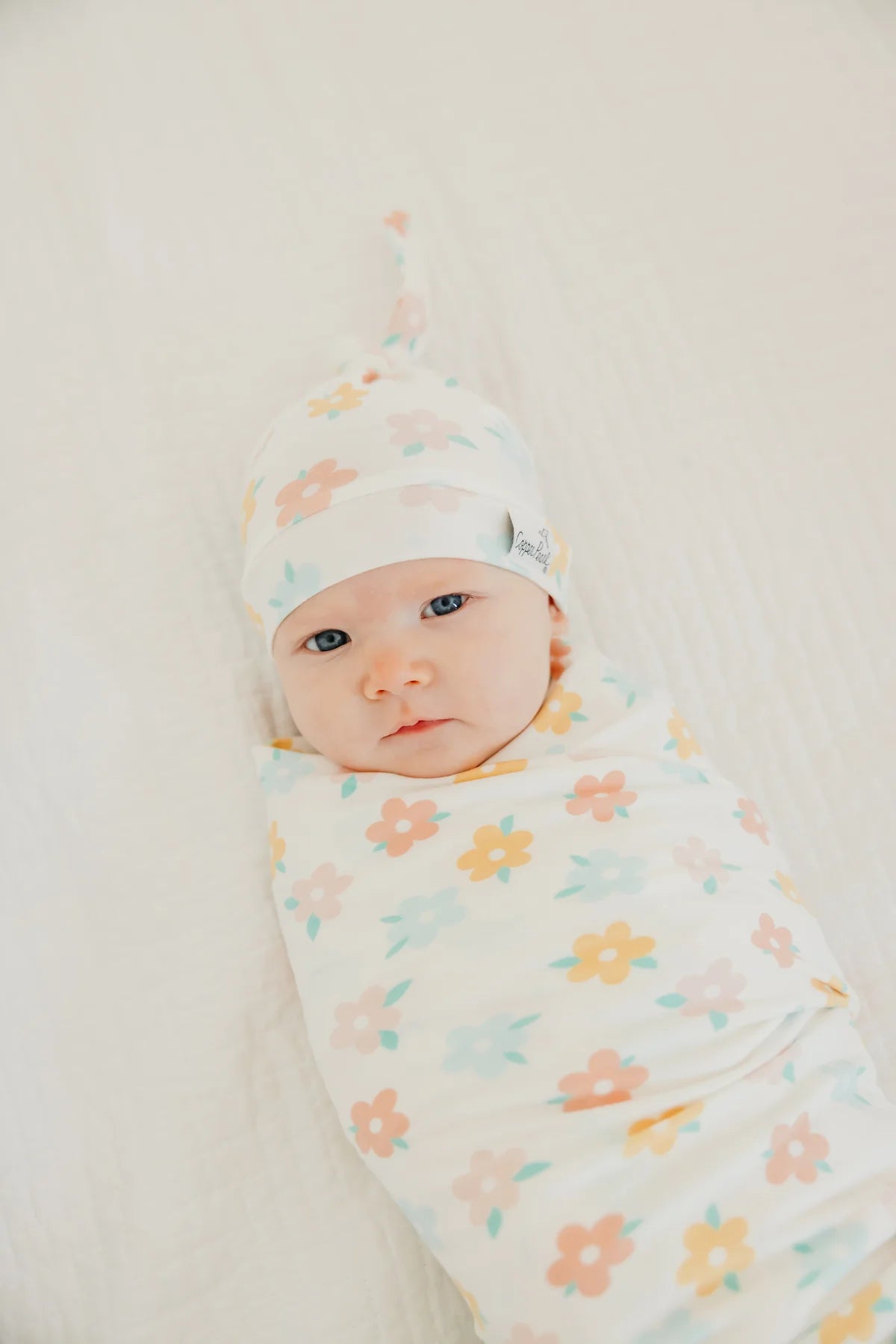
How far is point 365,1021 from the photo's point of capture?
983 millimetres

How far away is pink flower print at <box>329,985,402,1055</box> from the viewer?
0.97 metres

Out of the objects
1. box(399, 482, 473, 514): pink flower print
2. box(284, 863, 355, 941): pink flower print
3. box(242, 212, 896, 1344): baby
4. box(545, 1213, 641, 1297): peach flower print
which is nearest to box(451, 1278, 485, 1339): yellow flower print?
box(242, 212, 896, 1344): baby

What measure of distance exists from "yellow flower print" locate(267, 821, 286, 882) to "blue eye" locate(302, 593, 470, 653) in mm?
192

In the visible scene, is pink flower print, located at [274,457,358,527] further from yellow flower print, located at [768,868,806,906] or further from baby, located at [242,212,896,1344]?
yellow flower print, located at [768,868,806,906]

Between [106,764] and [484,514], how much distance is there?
504mm

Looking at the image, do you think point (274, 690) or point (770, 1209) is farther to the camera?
point (274, 690)

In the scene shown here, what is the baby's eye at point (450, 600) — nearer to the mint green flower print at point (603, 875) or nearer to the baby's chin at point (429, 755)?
the baby's chin at point (429, 755)

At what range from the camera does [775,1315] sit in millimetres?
821

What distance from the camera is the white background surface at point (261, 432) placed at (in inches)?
41.9

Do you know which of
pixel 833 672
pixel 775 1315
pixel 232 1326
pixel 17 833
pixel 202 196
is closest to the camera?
pixel 775 1315

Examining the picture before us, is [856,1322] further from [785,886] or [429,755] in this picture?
[429,755]

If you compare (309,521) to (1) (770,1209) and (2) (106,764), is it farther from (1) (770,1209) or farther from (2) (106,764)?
(1) (770,1209)

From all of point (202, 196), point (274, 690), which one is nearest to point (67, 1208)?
point (274, 690)

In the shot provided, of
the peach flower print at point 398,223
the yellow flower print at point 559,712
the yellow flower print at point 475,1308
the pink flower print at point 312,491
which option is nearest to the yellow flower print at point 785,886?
the yellow flower print at point 559,712
